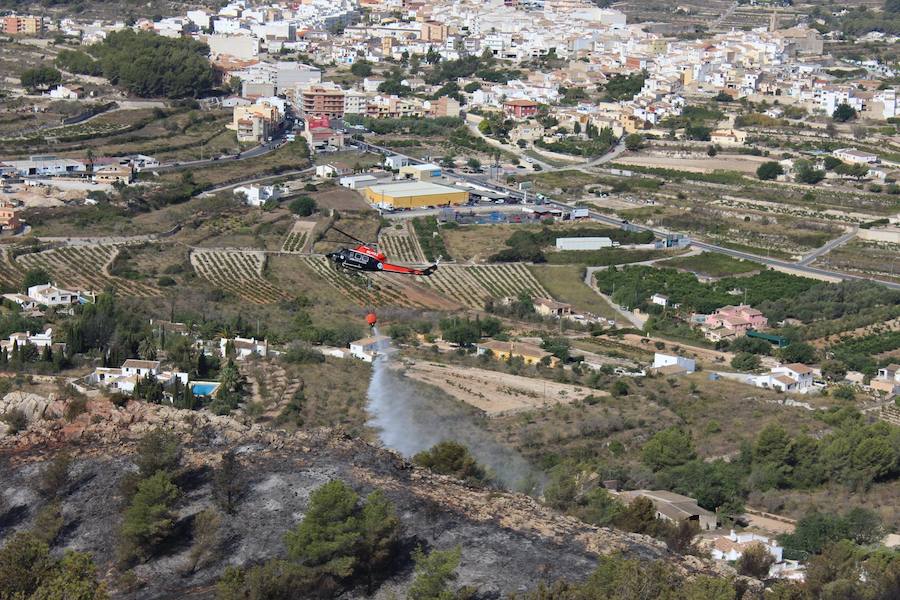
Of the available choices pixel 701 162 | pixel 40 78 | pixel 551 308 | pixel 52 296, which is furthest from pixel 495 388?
pixel 40 78

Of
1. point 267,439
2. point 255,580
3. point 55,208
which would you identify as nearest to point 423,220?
point 55,208

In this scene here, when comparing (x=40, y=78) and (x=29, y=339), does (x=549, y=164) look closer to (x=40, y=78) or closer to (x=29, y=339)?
(x=40, y=78)

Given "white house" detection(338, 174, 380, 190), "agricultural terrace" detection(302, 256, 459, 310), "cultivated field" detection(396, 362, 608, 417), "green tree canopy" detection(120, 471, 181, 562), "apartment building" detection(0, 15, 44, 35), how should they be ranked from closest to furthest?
1. "green tree canopy" detection(120, 471, 181, 562)
2. "cultivated field" detection(396, 362, 608, 417)
3. "agricultural terrace" detection(302, 256, 459, 310)
4. "white house" detection(338, 174, 380, 190)
5. "apartment building" detection(0, 15, 44, 35)

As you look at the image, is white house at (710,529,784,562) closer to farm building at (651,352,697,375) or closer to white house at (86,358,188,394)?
white house at (86,358,188,394)

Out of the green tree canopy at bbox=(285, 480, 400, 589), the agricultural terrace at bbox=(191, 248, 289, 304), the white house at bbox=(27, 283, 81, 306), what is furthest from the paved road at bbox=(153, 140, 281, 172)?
the green tree canopy at bbox=(285, 480, 400, 589)

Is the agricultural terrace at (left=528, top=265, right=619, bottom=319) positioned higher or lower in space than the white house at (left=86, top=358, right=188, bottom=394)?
lower

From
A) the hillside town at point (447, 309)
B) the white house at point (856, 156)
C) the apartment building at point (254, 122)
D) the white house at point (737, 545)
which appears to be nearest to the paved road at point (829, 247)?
the hillside town at point (447, 309)

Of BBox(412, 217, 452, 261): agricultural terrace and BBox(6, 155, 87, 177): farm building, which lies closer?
BBox(412, 217, 452, 261): agricultural terrace
